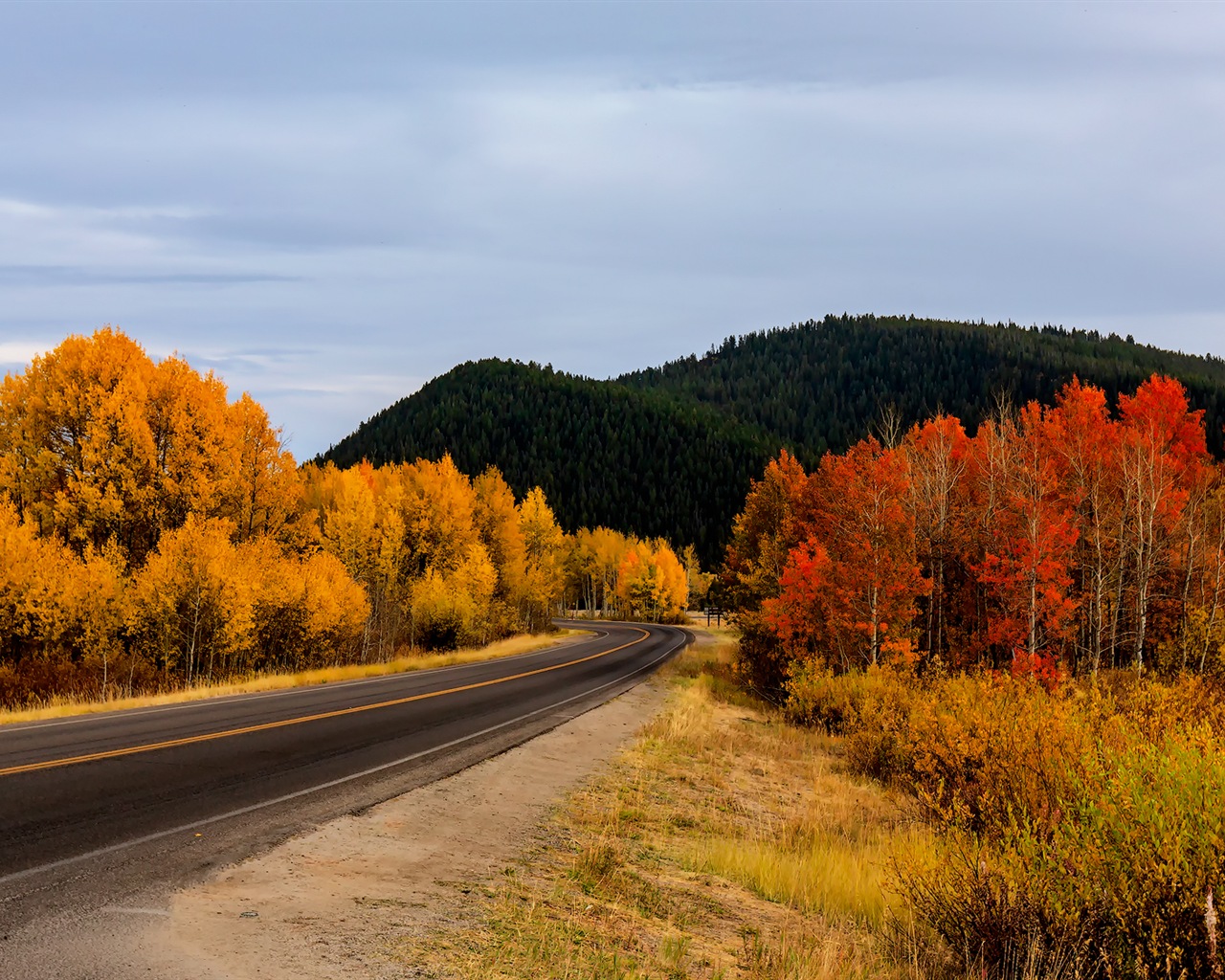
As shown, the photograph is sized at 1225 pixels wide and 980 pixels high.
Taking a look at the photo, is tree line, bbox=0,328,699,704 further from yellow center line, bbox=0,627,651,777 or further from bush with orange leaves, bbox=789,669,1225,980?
bush with orange leaves, bbox=789,669,1225,980

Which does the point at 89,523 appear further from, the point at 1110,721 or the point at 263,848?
the point at 1110,721

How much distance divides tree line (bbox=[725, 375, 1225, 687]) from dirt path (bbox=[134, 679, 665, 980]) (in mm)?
17346

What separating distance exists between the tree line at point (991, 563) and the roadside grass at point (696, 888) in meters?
12.8

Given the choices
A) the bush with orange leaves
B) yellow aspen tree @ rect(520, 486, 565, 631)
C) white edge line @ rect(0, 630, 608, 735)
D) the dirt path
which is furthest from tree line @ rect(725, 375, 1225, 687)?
yellow aspen tree @ rect(520, 486, 565, 631)

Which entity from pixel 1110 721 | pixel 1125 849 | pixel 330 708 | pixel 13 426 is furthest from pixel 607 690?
pixel 13 426

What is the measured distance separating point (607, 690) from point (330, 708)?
11.2 metres

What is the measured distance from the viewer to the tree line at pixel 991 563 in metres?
26.7

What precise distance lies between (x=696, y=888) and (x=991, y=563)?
26621 millimetres

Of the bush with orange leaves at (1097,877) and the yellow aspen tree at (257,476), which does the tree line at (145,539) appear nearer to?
the yellow aspen tree at (257,476)

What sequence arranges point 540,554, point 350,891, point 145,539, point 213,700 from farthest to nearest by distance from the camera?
point 540,554
point 145,539
point 213,700
point 350,891

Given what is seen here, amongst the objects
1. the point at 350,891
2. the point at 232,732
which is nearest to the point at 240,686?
the point at 232,732

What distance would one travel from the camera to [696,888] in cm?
778

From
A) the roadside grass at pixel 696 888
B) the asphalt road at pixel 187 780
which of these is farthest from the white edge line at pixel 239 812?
the roadside grass at pixel 696 888

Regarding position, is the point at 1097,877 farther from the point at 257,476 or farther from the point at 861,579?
the point at 257,476
